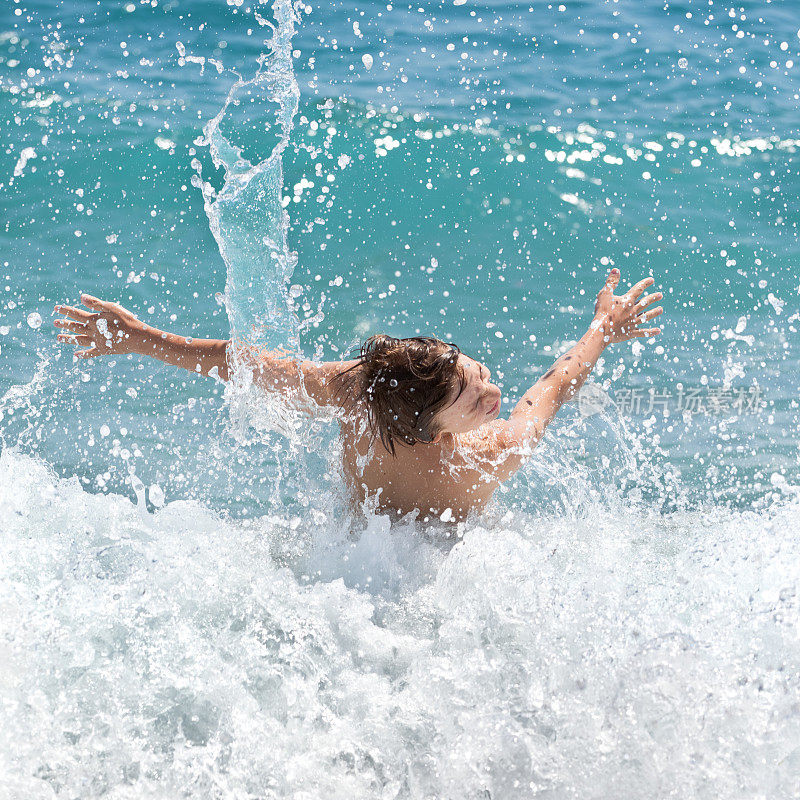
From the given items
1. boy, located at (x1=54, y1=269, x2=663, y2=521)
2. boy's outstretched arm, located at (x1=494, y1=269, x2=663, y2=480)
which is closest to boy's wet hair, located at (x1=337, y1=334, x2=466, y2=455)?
boy, located at (x1=54, y1=269, x2=663, y2=521)

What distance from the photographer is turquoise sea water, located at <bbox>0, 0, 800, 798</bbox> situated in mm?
2467

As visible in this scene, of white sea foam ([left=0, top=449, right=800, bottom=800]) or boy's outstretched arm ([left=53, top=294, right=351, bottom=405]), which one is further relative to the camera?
boy's outstretched arm ([left=53, top=294, right=351, bottom=405])

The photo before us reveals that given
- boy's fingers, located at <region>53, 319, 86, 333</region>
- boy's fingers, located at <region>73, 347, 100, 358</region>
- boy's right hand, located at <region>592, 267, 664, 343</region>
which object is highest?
boy's right hand, located at <region>592, 267, 664, 343</region>

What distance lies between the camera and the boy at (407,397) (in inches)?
110

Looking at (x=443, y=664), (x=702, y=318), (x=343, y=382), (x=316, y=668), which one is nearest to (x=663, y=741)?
(x=443, y=664)

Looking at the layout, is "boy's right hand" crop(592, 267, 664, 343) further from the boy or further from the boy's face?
the boy's face

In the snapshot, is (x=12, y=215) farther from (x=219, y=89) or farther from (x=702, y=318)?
(x=702, y=318)

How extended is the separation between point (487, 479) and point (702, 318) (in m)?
2.84

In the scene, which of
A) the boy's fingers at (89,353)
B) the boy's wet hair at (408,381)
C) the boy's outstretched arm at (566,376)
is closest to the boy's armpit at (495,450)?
the boy's outstretched arm at (566,376)

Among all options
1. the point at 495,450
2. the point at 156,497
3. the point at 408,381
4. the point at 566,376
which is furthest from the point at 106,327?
the point at 566,376

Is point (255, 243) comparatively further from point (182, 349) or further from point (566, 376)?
point (566, 376)

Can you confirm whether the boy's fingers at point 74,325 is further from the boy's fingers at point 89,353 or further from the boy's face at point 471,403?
the boy's face at point 471,403

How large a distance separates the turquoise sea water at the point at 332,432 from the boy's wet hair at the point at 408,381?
0.56 m

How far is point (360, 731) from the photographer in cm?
250
